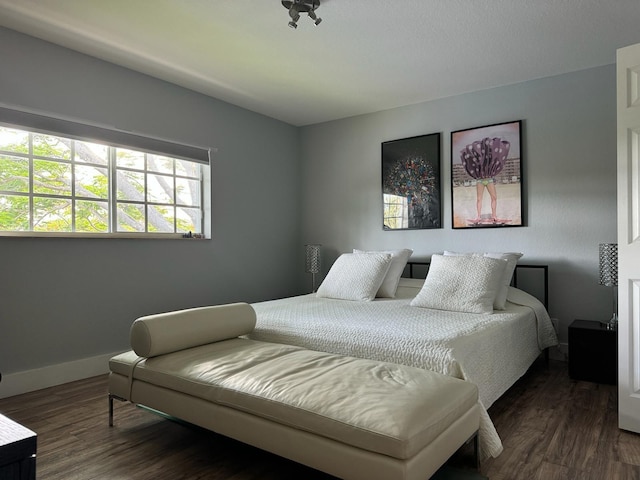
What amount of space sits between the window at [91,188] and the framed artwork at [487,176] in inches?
96.7

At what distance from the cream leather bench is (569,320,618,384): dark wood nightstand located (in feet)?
5.49

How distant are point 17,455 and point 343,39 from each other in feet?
9.29

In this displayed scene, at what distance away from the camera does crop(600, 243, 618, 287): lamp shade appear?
2.98 meters

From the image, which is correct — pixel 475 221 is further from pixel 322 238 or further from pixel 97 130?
pixel 97 130

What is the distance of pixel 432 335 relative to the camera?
2.19m

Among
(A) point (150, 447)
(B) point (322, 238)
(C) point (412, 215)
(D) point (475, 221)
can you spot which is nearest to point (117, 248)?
(A) point (150, 447)

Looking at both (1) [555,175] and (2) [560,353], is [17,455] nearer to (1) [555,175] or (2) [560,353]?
(2) [560,353]

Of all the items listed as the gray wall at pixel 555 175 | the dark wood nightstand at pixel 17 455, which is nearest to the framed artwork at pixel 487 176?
the gray wall at pixel 555 175

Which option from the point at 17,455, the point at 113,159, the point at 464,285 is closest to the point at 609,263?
the point at 464,285

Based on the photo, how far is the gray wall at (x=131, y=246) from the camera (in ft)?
9.46

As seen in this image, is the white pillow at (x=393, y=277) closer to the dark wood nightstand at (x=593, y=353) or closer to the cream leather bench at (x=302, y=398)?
the dark wood nightstand at (x=593, y=353)

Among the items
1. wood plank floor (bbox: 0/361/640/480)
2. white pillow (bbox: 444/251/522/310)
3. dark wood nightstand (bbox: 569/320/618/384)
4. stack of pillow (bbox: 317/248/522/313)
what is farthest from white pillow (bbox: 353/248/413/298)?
dark wood nightstand (bbox: 569/320/618/384)

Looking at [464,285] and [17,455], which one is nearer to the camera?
[17,455]

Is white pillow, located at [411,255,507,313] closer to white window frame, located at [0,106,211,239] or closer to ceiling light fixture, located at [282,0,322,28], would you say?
ceiling light fixture, located at [282,0,322,28]
